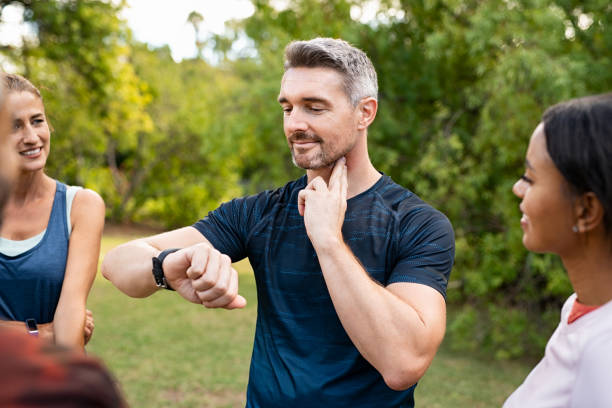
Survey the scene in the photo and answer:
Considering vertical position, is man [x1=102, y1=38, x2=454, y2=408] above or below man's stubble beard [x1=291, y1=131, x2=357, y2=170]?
below

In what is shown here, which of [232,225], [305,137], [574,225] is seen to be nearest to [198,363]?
[232,225]

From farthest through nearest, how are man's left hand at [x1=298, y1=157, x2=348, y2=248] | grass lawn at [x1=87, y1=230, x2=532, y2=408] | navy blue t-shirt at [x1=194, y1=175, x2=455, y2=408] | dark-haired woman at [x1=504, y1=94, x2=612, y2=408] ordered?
grass lawn at [x1=87, y1=230, x2=532, y2=408] → navy blue t-shirt at [x1=194, y1=175, x2=455, y2=408] → man's left hand at [x1=298, y1=157, x2=348, y2=248] → dark-haired woman at [x1=504, y1=94, x2=612, y2=408]

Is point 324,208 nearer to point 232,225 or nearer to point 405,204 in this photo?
point 405,204

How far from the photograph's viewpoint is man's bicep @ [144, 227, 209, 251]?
90.3 inches

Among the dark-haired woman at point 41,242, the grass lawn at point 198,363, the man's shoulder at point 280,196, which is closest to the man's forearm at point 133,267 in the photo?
the dark-haired woman at point 41,242

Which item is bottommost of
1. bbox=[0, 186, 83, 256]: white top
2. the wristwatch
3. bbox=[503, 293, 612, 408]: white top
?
bbox=[503, 293, 612, 408]: white top

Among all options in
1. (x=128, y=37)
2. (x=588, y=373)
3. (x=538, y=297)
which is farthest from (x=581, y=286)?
(x=128, y=37)

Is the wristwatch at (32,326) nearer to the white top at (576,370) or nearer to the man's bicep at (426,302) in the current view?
the man's bicep at (426,302)

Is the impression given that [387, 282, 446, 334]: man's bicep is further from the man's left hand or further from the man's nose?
the man's nose

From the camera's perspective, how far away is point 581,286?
148cm

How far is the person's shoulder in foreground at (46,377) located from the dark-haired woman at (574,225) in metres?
1.03

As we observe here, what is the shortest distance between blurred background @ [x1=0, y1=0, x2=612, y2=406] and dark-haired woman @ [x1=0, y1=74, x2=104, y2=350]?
58 cm

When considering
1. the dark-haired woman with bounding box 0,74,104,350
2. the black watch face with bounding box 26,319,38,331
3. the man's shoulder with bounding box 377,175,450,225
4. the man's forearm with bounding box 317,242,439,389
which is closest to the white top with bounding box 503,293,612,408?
the man's forearm with bounding box 317,242,439,389

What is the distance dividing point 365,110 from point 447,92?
23.9 ft
